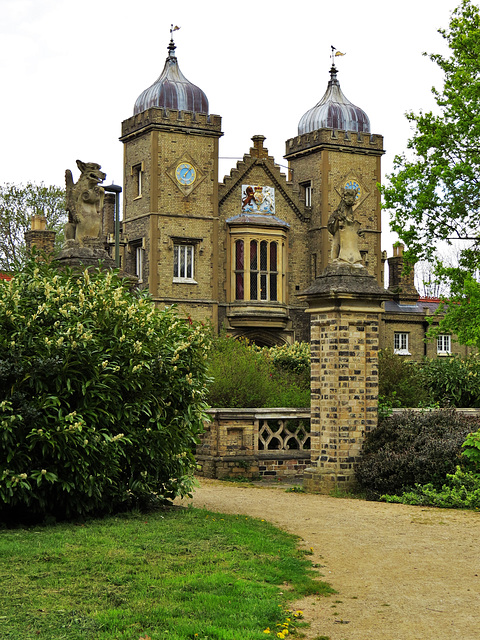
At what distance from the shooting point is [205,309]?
35312 millimetres

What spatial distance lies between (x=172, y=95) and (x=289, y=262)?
8.89 m

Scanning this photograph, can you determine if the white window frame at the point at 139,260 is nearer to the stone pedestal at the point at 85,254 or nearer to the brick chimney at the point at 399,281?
the brick chimney at the point at 399,281

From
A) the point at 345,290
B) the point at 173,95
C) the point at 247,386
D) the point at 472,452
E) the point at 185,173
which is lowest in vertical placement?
the point at 472,452

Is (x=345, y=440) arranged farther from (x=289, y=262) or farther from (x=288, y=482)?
(x=289, y=262)

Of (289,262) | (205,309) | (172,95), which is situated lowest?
(205,309)

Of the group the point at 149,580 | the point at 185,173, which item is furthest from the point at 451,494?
the point at 185,173

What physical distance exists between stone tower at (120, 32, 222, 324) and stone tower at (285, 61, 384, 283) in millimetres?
5090

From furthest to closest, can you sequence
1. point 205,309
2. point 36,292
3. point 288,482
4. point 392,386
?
point 205,309 → point 392,386 → point 288,482 → point 36,292

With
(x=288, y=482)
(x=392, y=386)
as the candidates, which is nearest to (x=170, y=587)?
(x=288, y=482)

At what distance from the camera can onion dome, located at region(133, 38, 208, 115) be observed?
36.2 meters

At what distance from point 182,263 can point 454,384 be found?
18.3 metres

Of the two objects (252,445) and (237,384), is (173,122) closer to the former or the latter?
(237,384)

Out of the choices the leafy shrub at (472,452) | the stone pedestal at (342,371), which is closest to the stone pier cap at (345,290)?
the stone pedestal at (342,371)

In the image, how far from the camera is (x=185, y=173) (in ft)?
117
